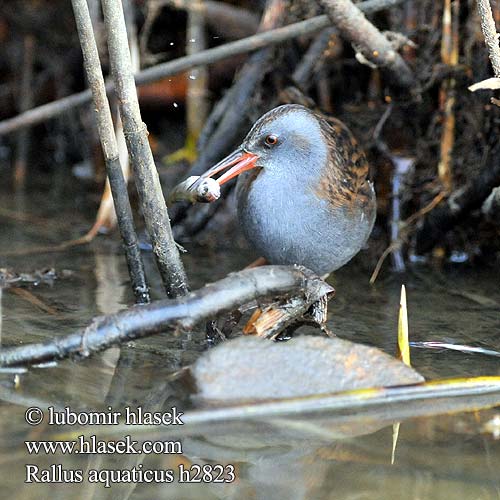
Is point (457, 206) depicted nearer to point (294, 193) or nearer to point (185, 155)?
point (294, 193)

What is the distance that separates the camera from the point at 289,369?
263 centimetres

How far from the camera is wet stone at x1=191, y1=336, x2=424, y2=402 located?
2.58 m

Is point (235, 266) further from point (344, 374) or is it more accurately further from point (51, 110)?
point (344, 374)

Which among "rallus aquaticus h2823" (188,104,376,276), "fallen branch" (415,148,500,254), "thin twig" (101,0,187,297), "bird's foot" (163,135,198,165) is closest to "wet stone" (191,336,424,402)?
"thin twig" (101,0,187,297)

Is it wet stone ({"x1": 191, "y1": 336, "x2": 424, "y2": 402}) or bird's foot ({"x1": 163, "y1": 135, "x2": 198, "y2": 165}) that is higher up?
wet stone ({"x1": 191, "y1": 336, "x2": 424, "y2": 402})

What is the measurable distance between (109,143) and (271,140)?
0.81 metres

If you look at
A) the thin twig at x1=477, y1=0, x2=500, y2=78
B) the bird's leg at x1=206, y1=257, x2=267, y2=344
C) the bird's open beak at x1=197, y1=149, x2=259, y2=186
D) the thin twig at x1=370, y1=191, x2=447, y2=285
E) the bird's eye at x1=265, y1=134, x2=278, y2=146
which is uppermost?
the thin twig at x1=477, y1=0, x2=500, y2=78

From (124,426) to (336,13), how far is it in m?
2.14

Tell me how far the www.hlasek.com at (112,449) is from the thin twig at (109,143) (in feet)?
2.51

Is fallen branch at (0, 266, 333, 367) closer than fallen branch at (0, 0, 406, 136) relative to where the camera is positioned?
Yes

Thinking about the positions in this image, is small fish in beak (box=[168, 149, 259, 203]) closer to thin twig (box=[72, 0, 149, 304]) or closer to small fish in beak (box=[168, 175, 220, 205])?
small fish in beak (box=[168, 175, 220, 205])

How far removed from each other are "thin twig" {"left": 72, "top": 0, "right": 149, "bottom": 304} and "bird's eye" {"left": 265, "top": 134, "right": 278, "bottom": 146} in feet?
2.41

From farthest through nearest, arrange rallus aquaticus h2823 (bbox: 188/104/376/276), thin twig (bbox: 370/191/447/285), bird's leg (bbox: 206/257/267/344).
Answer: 1. thin twig (bbox: 370/191/447/285)
2. rallus aquaticus h2823 (bbox: 188/104/376/276)
3. bird's leg (bbox: 206/257/267/344)

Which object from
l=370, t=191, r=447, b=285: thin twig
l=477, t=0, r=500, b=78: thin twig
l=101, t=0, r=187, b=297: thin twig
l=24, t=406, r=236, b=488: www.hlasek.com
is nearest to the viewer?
l=24, t=406, r=236, b=488: www.hlasek.com
